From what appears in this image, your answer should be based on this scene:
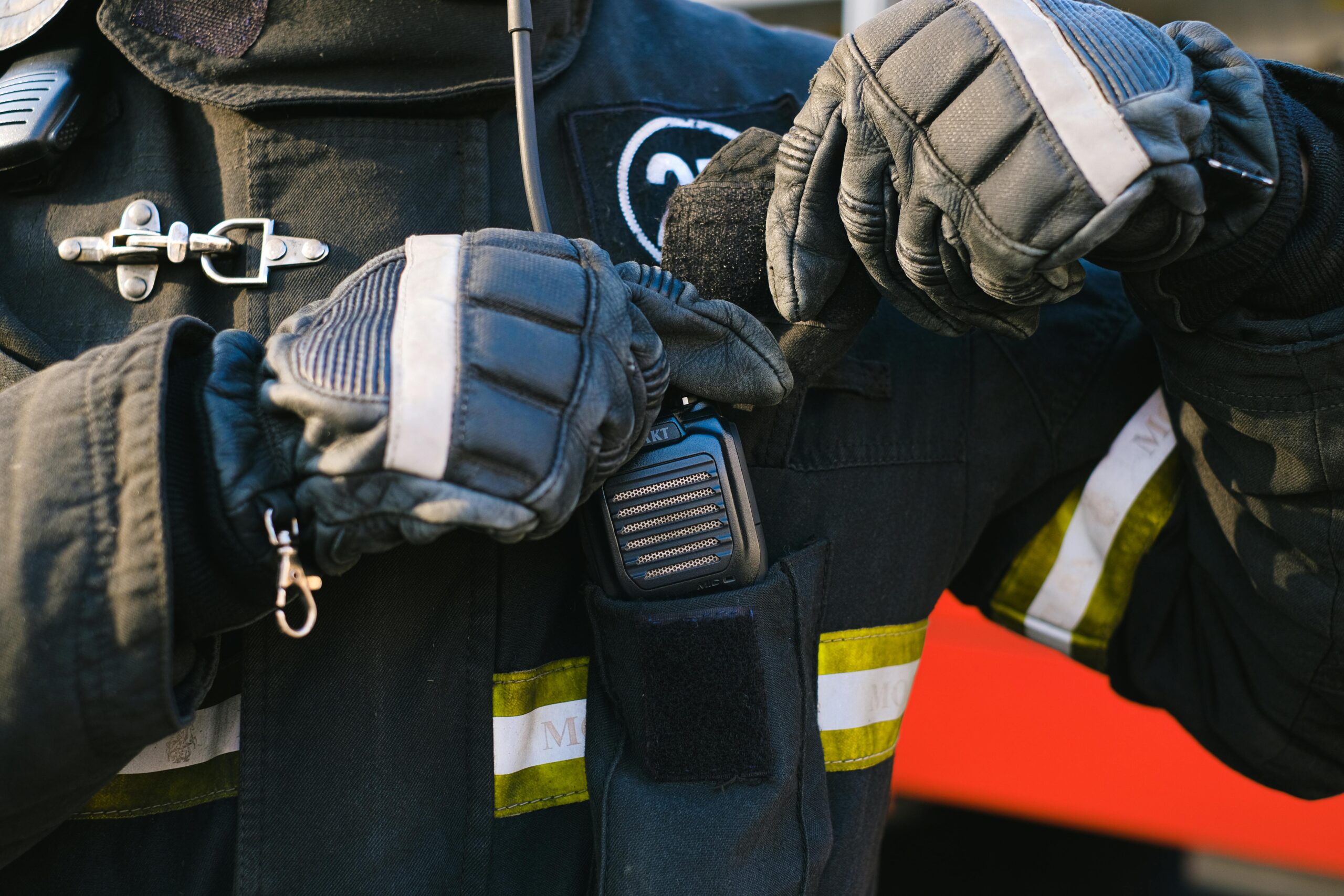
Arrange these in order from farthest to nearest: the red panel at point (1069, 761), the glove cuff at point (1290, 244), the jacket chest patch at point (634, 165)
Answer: the red panel at point (1069, 761) → the jacket chest patch at point (634, 165) → the glove cuff at point (1290, 244)

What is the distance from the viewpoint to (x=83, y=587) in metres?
0.64

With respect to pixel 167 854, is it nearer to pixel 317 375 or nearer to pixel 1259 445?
pixel 317 375

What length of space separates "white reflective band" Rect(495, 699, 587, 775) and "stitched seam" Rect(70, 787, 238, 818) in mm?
232

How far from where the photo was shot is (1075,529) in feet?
3.68

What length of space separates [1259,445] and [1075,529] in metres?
0.25

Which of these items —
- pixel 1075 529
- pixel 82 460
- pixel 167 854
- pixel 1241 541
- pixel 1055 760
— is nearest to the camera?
pixel 82 460

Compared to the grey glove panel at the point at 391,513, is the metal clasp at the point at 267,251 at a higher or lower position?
higher

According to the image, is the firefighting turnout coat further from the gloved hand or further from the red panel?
the red panel

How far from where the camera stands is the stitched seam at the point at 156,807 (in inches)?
32.0

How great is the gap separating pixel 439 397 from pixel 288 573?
0.57 ft

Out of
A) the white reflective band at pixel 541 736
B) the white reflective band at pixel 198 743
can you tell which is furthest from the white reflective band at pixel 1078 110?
the white reflective band at pixel 198 743

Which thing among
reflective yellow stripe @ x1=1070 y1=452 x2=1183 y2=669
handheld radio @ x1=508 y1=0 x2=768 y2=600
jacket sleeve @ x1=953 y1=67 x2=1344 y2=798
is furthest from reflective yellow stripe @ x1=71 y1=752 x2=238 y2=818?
reflective yellow stripe @ x1=1070 y1=452 x2=1183 y2=669

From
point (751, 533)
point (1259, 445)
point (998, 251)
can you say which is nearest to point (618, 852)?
point (751, 533)

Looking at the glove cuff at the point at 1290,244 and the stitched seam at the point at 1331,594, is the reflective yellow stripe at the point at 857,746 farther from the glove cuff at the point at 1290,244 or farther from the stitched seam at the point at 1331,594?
the glove cuff at the point at 1290,244
